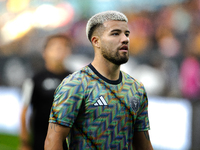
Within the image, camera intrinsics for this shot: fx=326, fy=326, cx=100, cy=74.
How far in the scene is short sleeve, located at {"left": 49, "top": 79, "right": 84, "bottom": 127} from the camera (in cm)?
208

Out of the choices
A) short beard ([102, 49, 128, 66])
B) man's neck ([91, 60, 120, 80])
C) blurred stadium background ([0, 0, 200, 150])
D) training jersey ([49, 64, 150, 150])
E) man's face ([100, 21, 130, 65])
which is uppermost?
blurred stadium background ([0, 0, 200, 150])

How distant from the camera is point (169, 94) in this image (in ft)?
27.9

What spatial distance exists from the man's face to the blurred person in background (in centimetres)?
173

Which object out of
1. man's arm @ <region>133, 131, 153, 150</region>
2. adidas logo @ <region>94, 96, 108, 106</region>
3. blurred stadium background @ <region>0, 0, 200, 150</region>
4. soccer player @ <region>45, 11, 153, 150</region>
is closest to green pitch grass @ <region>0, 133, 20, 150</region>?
blurred stadium background @ <region>0, 0, 200, 150</region>

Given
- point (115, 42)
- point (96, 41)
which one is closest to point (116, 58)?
point (115, 42)

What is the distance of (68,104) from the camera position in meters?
2.09

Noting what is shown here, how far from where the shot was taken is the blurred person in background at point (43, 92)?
12.8ft

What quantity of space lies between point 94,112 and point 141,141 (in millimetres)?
520

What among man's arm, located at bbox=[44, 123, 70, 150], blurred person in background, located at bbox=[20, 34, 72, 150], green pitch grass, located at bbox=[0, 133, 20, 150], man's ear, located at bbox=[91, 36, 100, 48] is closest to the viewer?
man's arm, located at bbox=[44, 123, 70, 150]

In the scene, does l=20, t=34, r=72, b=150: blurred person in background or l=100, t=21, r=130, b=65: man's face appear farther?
l=20, t=34, r=72, b=150: blurred person in background

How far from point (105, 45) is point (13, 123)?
7081 millimetres

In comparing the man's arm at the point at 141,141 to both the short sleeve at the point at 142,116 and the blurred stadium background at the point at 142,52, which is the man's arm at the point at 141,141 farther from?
the blurred stadium background at the point at 142,52

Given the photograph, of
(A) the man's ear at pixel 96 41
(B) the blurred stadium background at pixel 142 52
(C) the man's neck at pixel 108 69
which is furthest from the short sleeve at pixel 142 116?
(B) the blurred stadium background at pixel 142 52

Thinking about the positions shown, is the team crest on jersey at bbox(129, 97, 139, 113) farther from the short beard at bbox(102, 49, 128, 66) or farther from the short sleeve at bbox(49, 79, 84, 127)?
the short sleeve at bbox(49, 79, 84, 127)
